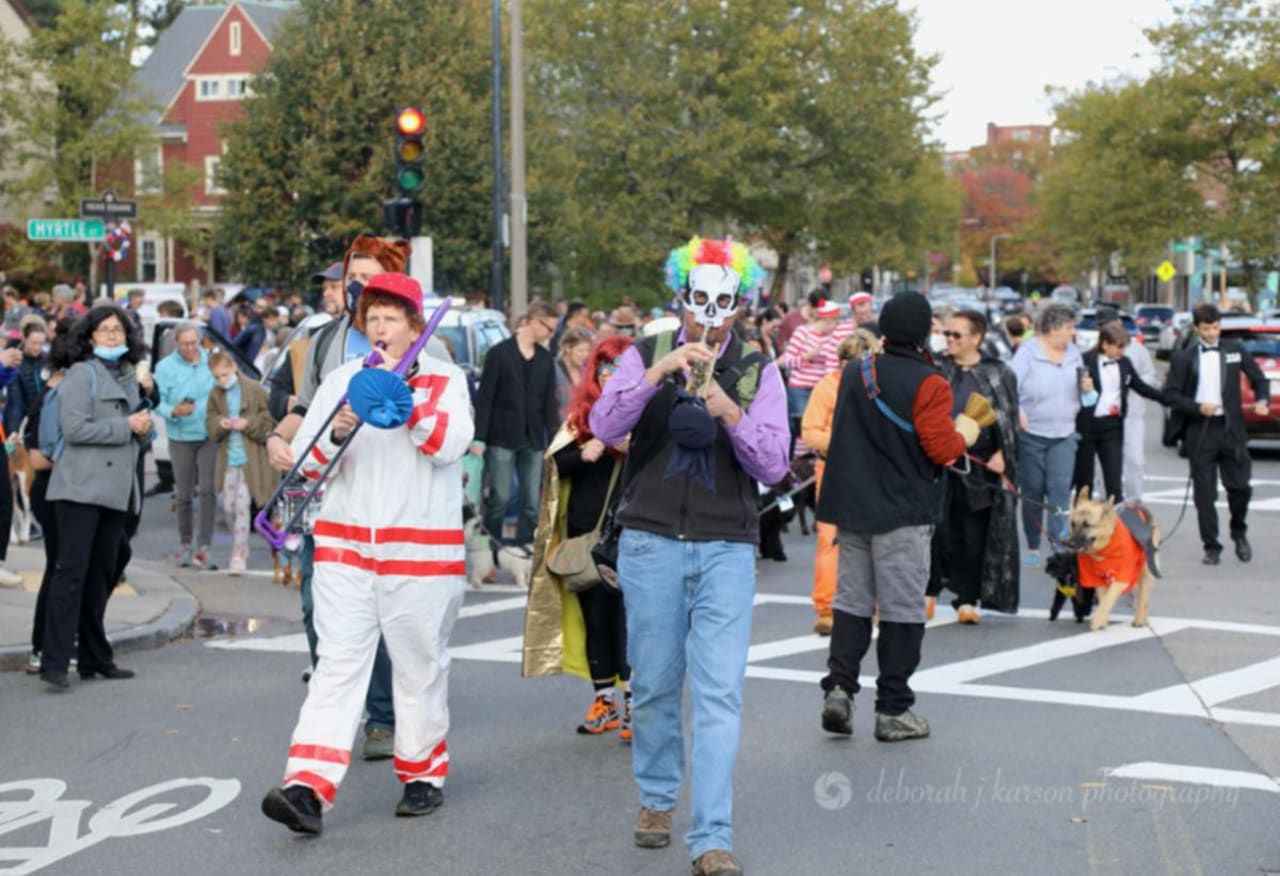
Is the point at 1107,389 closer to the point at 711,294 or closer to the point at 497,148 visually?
the point at 711,294

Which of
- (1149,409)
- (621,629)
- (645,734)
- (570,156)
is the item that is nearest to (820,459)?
(621,629)

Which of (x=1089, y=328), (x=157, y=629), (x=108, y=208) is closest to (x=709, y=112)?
(x=1089, y=328)

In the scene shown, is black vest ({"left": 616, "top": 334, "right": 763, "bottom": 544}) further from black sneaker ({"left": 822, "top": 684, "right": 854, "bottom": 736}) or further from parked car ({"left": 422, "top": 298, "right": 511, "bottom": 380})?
parked car ({"left": 422, "top": 298, "right": 511, "bottom": 380})

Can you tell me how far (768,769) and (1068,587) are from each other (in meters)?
4.14

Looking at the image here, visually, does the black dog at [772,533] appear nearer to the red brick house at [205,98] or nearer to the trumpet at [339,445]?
the trumpet at [339,445]

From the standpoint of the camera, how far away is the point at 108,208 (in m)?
19.4

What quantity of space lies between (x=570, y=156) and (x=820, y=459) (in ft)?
106

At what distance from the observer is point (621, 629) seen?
7684mm

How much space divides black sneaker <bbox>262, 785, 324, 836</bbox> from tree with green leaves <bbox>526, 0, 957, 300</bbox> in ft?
118

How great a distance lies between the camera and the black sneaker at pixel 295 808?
593cm

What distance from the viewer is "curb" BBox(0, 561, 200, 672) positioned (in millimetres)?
9367

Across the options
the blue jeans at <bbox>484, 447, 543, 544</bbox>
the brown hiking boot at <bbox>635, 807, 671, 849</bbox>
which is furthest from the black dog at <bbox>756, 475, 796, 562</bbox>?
the brown hiking boot at <bbox>635, 807, 671, 849</bbox>

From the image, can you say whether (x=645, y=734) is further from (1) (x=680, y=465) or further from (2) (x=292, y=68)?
(2) (x=292, y=68)

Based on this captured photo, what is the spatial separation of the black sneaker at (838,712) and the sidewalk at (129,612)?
4272 mm
